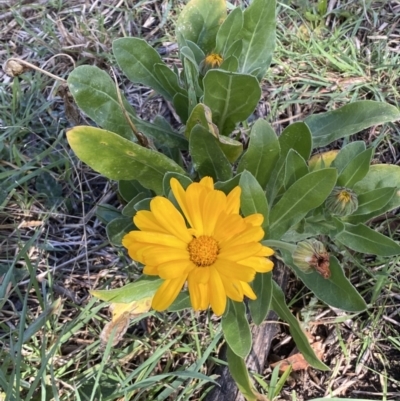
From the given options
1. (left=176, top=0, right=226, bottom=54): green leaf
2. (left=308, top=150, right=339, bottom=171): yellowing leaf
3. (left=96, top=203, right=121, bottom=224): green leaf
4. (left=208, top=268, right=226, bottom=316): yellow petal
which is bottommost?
(left=308, top=150, right=339, bottom=171): yellowing leaf

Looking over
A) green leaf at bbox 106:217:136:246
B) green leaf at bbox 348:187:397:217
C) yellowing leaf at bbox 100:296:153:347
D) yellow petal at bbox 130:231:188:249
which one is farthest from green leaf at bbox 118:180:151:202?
green leaf at bbox 348:187:397:217

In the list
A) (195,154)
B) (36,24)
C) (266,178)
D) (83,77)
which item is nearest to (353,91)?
(266,178)

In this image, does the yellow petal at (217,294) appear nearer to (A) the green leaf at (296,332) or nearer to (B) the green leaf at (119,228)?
(A) the green leaf at (296,332)

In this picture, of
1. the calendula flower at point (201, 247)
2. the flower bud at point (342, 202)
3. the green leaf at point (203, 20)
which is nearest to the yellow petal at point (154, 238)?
the calendula flower at point (201, 247)

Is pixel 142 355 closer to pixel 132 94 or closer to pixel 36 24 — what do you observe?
pixel 132 94

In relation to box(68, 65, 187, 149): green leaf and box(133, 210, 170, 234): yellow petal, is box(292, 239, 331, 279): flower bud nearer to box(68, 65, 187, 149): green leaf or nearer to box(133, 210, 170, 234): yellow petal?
box(133, 210, 170, 234): yellow petal
